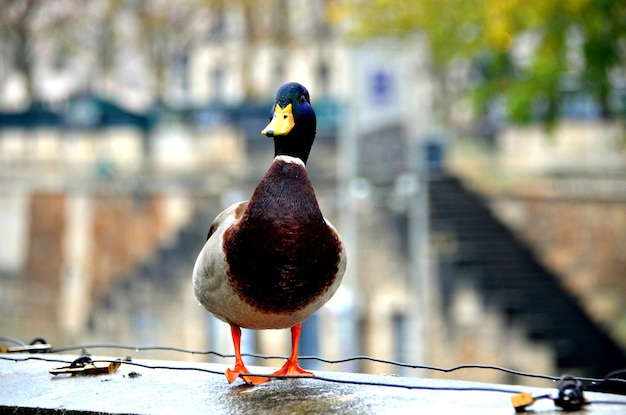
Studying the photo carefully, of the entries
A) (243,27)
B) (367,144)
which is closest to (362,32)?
(367,144)

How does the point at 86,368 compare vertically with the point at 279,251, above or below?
below

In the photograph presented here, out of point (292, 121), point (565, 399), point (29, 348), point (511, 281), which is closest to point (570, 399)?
point (565, 399)

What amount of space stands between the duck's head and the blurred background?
8131 mm

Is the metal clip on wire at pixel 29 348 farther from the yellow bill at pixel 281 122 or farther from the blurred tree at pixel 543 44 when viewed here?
the blurred tree at pixel 543 44

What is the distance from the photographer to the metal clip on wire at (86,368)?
3494 millimetres

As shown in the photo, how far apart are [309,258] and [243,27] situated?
26041 mm

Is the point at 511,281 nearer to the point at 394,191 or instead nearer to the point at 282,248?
the point at 394,191

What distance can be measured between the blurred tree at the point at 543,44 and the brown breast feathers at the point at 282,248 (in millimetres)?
8260

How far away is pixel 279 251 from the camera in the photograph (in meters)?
3.19

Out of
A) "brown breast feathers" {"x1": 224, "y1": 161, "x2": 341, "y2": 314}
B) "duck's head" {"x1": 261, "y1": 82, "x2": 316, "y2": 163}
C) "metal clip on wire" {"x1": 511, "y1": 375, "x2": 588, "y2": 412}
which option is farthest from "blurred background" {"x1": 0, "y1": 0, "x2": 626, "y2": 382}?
"metal clip on wire" {"x1": 511, "y1": 375, "x2": 588, "y2": 412}

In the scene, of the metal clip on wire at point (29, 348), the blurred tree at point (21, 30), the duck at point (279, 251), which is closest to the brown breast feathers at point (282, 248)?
the duck at point (279, 251)

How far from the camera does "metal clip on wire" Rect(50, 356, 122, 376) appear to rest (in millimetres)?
3494

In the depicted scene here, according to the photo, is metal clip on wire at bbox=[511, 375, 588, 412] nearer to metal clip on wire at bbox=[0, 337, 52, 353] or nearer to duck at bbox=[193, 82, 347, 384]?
duck at bbox=[193, 82, 347, 384]

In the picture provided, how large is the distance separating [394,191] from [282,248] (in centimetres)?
1329
